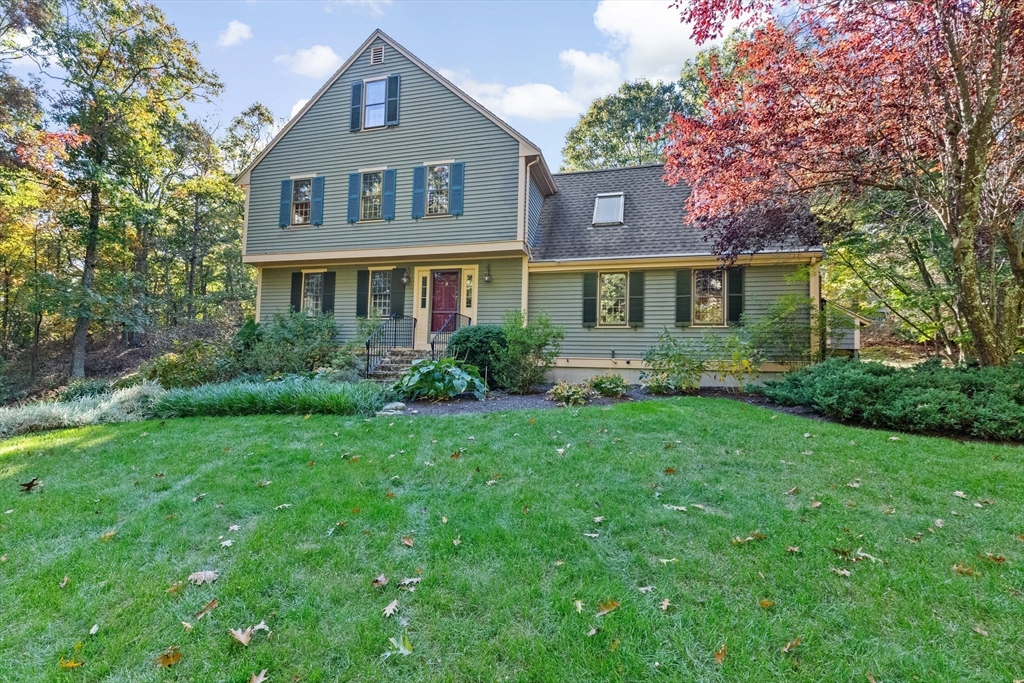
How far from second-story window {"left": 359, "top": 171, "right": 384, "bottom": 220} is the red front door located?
2331 mm

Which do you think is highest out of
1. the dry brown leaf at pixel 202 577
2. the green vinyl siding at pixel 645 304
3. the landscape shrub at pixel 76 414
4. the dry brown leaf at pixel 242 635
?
the green vinyl siding at pixel 645 304

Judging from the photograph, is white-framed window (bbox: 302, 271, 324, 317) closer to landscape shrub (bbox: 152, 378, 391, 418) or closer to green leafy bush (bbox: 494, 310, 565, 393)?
landscape shrub (bbox: 152, 378, 391, 418)

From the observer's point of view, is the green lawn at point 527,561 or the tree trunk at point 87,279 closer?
the green lawn at point 527,561

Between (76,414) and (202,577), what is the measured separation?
22.1ft

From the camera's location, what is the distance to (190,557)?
9.77ft

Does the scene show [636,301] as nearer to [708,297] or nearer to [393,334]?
[708,297]

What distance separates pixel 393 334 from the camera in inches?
485

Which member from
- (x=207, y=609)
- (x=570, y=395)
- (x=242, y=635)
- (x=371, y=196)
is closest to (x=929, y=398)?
(x=570, y=395)

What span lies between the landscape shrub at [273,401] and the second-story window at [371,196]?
243 inches

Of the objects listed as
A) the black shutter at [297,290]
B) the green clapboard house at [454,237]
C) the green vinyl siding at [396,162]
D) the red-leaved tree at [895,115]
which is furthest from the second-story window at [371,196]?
the red-leaved tree at [895,115]

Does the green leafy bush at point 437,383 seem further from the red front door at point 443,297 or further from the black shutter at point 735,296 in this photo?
the black shutter at point 735,296

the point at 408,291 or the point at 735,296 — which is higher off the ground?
the point at 408,291

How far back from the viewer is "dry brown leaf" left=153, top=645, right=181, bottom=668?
206cm

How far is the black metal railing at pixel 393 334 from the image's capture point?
12.1 m
